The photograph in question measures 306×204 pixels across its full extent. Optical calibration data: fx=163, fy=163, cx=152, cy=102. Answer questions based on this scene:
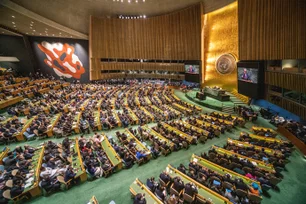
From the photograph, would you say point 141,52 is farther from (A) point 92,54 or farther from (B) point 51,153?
(B) point 51,153

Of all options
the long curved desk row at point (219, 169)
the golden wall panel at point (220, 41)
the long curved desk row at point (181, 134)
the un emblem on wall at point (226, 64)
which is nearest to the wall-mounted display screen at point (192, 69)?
the golden wall panel at point (220, 41)

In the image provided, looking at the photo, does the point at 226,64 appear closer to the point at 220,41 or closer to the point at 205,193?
the point at 220,41

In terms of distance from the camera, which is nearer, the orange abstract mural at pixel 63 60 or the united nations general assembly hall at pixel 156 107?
the united nations general assembly hall at pixel 156 107

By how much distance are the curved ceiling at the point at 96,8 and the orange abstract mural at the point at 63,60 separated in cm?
396

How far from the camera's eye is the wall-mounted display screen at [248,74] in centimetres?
1433

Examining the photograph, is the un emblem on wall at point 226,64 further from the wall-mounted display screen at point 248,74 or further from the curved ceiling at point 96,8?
the curved ceiling at point 96,8

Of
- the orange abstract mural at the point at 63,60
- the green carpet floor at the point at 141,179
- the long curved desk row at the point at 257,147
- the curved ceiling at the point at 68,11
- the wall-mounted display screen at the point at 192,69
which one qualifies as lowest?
the green carpet floor at the point at 141,179

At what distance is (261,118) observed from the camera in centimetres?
1359

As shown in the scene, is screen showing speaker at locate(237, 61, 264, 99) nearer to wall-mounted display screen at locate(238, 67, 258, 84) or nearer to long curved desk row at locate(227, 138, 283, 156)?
wall-mounted display screen at locate(238, 67, 258, 84)

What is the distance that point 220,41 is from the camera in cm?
2111

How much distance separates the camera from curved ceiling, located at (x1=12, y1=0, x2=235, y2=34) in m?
18.2

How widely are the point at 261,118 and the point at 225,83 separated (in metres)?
8.45

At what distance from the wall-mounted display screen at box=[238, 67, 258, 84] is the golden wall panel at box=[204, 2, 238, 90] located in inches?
155

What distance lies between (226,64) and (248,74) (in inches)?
230
